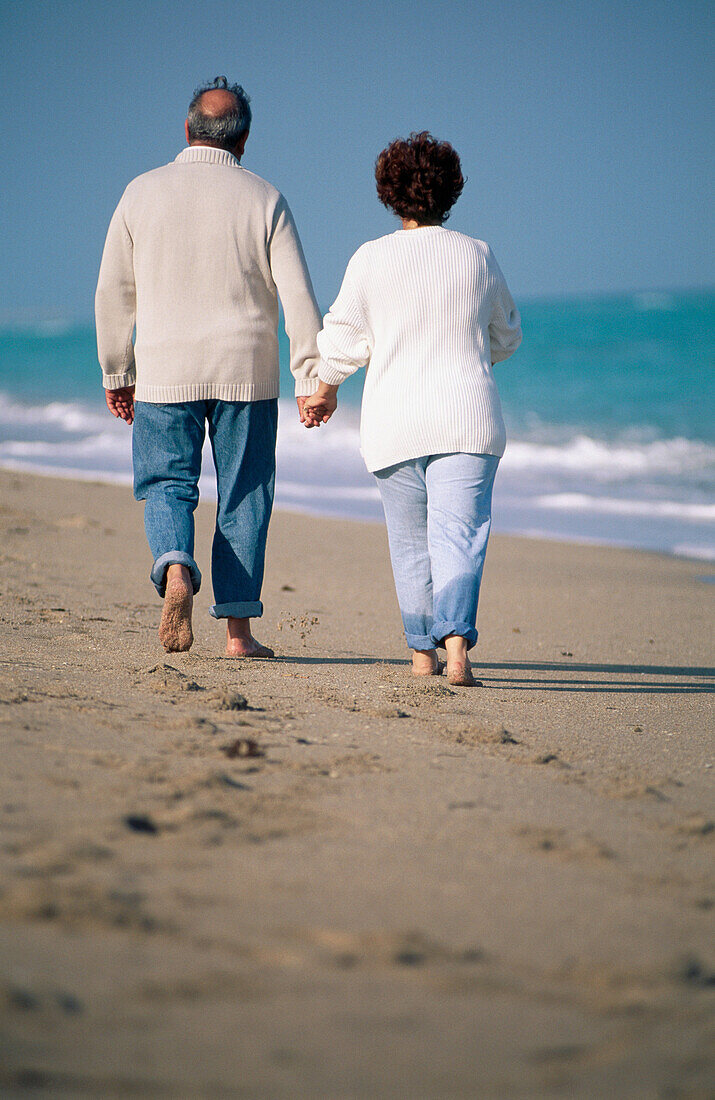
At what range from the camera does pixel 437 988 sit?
105 centimetres

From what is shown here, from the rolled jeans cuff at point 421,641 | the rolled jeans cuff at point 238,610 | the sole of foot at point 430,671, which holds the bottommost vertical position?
the sole of foot at point 430,671

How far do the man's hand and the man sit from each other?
0.32ft

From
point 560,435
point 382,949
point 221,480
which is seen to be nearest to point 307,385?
point 221,480

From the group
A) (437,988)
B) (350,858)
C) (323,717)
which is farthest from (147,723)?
(437,988)

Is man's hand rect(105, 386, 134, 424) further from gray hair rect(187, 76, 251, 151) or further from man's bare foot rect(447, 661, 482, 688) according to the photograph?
man's bare foot rect(447, 661, 482, 688)

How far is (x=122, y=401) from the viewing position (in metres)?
3.37

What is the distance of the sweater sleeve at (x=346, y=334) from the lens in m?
2.90

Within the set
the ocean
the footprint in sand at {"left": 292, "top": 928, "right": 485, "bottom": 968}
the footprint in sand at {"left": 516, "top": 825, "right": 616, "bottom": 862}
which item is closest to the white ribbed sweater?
the footprint in sand at {"left": 516, "top": 825, "right": 616, "bottom": 862}

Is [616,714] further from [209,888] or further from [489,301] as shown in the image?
[209,888]

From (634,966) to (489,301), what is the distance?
84.5 inches

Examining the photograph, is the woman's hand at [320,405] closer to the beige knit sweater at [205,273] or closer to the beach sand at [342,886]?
the beige knit sweater at [205,273]

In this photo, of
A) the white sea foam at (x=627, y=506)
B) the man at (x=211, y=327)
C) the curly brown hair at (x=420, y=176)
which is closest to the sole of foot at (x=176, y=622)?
the man at (x=211, y=327)

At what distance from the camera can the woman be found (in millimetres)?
2826

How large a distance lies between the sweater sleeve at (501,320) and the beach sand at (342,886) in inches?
41.6
